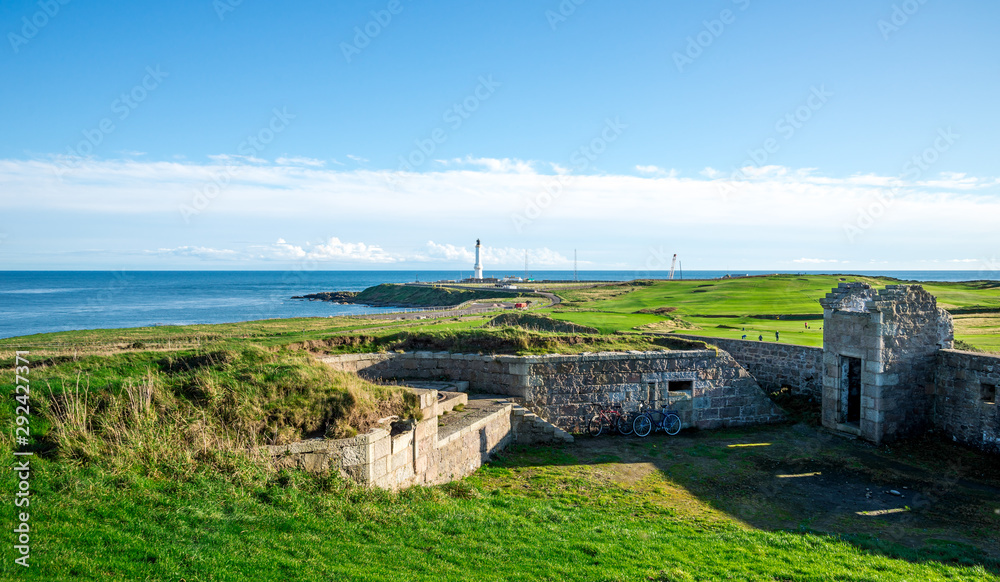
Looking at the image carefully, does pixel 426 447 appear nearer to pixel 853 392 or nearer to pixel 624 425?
pixel 624 425

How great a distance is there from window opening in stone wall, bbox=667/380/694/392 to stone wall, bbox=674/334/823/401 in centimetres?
366

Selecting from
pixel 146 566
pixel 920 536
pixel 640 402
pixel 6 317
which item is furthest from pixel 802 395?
pixel 6 317

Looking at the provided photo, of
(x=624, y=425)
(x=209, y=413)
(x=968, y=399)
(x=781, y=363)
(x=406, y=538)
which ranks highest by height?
(x=209, y=413)

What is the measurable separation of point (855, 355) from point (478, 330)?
31.8 ft

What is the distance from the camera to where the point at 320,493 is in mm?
7398

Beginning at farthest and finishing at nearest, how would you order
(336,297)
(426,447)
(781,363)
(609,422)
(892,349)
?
(336,297) < (781,363) < (609,422) < (892,349) < (426,447)

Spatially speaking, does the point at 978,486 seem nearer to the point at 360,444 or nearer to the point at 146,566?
the point at 360,444

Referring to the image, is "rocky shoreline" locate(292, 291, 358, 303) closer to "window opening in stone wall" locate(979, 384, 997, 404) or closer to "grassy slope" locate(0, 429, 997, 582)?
"window opening in stone wall" locate(979, 384, 997, 404)

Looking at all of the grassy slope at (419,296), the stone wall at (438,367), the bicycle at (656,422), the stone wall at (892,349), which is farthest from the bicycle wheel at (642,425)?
the grassy slope at (419,296)

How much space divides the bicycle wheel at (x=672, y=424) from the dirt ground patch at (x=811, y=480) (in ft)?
0.67

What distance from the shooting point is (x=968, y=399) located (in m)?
12.8

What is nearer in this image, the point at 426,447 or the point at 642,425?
the point at 426,447

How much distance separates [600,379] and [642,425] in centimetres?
163

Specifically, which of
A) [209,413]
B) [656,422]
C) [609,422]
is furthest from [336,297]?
[209,413]
